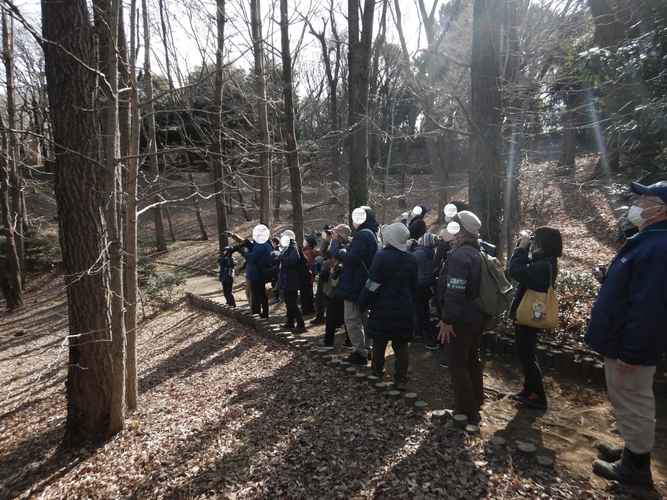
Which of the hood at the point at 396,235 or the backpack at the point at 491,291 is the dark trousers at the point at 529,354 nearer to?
the backpack at the point at 491,291

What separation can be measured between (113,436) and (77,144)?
10.6 feet

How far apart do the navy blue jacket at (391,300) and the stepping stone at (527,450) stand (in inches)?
59.6

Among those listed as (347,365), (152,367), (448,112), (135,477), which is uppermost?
(448,112)

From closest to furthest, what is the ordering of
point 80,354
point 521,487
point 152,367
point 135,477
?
point 521,487
point 135,477
point 80,354
point 152,367

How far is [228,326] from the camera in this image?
850 cm

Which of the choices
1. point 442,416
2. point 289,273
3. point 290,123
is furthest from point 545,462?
point 290,123

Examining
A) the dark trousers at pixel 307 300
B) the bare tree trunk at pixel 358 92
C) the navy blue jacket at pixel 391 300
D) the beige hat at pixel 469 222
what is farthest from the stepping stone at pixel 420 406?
the bare tree trunk at pixel 358 92

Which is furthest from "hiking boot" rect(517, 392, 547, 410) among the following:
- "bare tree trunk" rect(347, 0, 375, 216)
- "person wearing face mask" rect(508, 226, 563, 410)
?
"bare tree trunk" rect(347, 0, 375, 216)

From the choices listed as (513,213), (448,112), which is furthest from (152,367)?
(448,112)

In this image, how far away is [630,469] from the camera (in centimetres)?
292

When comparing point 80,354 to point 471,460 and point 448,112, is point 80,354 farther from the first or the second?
point 448,112

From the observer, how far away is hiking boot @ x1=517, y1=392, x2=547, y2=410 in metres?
4.23

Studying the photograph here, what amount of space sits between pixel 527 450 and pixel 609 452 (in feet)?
2.14

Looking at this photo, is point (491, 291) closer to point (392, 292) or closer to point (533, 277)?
point (533, 277)
